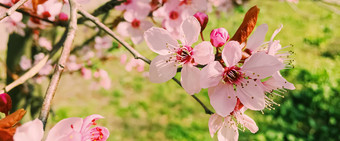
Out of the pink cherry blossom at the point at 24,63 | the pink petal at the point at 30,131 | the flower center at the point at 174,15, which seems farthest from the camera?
the pink cherry blossom at the point at 24,63

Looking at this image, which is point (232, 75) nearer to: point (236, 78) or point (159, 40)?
point (236, 78)

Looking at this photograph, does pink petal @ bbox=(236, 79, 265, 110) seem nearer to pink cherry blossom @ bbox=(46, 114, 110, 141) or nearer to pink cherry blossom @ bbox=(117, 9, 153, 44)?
pink cherry blossom @ bbox=(46, 114, 110, 141)

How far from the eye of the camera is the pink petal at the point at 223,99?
0.97 metres

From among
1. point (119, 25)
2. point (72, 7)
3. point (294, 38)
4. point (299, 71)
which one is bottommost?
point (294, 38)

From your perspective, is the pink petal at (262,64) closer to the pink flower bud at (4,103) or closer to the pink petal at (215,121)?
the pink petal at (215,121)

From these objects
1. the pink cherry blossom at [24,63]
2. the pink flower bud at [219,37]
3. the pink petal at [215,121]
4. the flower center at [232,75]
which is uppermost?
the pink flower bud at [219,37]

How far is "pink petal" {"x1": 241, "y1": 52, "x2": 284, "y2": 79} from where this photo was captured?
92cm

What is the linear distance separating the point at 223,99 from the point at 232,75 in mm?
90

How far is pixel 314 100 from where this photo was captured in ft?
11.7

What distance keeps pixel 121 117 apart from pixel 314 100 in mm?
2217

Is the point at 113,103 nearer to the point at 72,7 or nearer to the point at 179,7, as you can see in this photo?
the point at 179,7

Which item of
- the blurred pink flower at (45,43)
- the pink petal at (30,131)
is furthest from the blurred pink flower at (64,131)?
the blurred pink flower at (45,43)

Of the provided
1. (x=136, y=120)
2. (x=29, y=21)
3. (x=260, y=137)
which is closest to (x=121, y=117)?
(x=136, y=120)

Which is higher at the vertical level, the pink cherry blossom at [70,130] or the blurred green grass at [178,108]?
the pink cherry blossom at [70,130]
